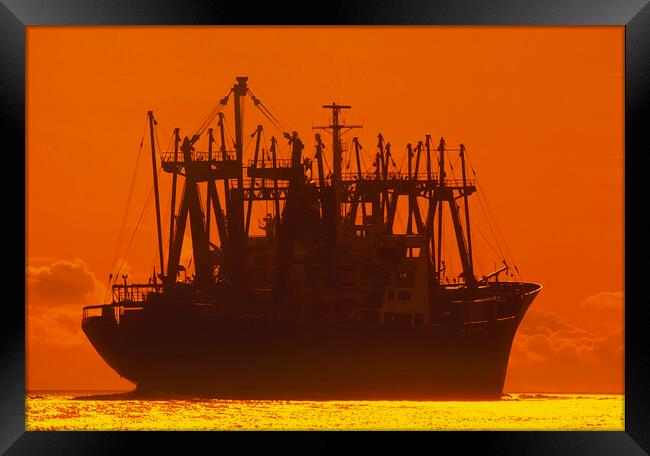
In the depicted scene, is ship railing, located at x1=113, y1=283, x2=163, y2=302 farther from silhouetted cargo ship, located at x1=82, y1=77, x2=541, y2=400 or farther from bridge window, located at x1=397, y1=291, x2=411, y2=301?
bridge window, located at x1=397, y1=291, x2=411, y2=301

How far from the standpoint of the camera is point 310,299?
2381 cm

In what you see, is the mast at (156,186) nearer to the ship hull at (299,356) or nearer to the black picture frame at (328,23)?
the ship hull at (299,356)

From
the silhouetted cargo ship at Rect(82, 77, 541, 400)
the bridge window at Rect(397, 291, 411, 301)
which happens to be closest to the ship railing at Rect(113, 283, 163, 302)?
the silhouetted cargo ship at Rect(82, 77, 541, 400)

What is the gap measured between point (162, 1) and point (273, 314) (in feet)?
35.3

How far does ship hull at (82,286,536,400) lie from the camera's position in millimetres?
22609

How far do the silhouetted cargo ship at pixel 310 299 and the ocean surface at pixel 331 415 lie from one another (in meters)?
1.65

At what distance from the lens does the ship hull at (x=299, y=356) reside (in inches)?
890

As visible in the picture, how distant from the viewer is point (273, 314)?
23609 mm

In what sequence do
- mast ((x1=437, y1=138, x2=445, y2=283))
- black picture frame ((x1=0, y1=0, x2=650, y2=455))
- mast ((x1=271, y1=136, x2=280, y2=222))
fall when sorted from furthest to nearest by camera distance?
mast ((x1=271, y1=136, x2=280, y2=222)) → mast ((x1=437, y1=138, x2=445, y2=283)) → black picture frame ((x1=0, y1=0, x2=650, y2=455))

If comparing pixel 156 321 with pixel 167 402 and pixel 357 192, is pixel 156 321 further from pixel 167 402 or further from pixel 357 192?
pixel 357 192

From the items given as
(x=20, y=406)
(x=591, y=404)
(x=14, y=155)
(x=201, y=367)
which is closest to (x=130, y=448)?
(x=20, y=406)

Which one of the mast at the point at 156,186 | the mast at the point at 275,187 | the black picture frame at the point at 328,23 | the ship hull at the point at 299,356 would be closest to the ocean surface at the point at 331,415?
the ship hull at the point at 299,356

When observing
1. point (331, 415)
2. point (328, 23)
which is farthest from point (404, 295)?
point (328, 23)

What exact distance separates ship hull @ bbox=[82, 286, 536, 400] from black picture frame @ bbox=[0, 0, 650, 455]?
8.05 m
